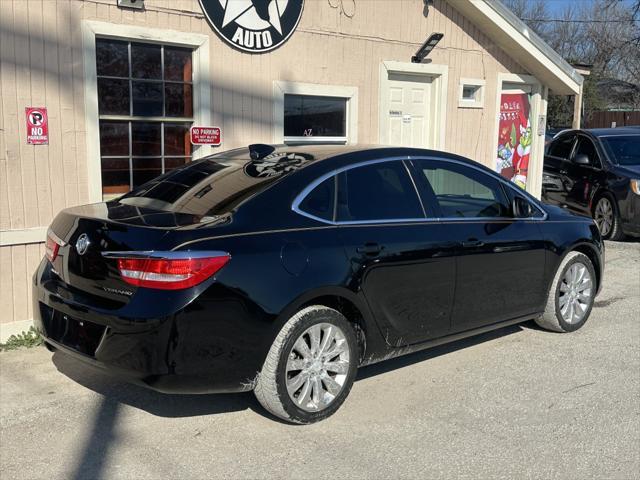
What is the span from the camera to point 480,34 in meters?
9.27

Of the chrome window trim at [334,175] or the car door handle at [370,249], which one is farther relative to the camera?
the car door handle at [370,249]

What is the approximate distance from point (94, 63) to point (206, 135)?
128cm

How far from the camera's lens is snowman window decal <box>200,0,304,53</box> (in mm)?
6684

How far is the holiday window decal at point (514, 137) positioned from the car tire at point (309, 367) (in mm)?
6718

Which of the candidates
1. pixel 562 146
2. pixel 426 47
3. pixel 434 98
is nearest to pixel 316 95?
pixel 426 47

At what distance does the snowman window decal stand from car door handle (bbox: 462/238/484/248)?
3463mm

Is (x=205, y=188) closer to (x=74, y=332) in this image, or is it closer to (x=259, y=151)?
(x=259, y=151)

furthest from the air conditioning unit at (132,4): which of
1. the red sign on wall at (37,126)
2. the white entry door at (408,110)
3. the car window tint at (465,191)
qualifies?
the white entry door at (408,110)

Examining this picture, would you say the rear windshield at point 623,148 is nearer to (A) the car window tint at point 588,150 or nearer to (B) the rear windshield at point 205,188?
(A) the car window tint at point 588,150

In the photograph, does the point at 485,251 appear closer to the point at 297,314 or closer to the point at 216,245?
the point at 297,314

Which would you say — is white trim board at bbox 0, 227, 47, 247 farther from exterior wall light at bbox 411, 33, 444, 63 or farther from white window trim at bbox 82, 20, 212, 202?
exterior wall light at bbox 411, 33, 444, 63

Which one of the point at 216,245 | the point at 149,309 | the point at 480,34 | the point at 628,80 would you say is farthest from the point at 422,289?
the point at 628,80

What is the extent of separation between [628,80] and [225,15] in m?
37.1

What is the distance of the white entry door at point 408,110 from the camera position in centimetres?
852
